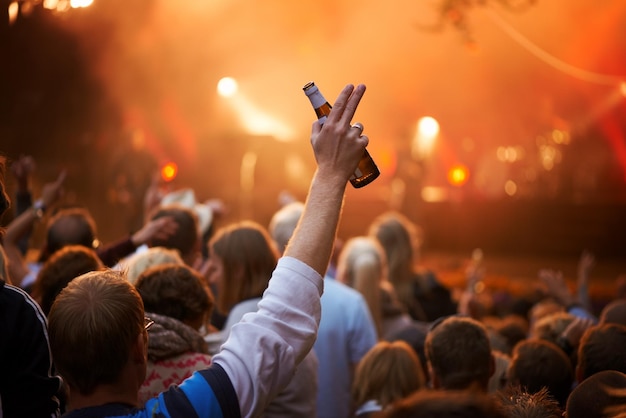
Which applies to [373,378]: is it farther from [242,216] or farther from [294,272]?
[242,216]

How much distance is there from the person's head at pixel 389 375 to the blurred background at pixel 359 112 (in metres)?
3.64

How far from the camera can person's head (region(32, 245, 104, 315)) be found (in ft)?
11.3

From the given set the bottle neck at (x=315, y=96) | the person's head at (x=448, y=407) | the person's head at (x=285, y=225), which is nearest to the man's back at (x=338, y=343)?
the person's head at (x=285, y=225)

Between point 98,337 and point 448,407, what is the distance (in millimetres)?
945

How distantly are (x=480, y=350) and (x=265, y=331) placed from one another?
1.53 m

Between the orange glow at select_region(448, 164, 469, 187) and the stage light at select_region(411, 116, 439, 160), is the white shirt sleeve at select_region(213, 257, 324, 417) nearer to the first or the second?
the stage light at select_region(411, 116, 439, 160)

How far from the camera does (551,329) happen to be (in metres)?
4.21

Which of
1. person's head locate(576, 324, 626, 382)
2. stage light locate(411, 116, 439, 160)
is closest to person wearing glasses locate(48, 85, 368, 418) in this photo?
person's head locate(576, 324, 626, 382)

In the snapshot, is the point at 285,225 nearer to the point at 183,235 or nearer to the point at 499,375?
the point at 183,235

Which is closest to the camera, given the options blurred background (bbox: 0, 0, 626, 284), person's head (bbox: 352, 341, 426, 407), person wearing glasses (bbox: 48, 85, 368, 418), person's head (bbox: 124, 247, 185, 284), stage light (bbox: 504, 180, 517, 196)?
person wearing glasses (bbox: 48, 85, 368, 418)

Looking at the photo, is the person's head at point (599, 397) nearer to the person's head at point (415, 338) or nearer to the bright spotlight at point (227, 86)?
the person's head at point (415, 338)

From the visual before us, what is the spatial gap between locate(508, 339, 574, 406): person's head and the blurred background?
3747mm

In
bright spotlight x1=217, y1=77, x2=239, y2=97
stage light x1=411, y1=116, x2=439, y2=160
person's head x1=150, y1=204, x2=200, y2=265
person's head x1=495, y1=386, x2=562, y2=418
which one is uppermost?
bright spotlight x1=217, y1=77, x2=239, y2=97

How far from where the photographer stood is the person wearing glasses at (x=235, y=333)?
1898mm
